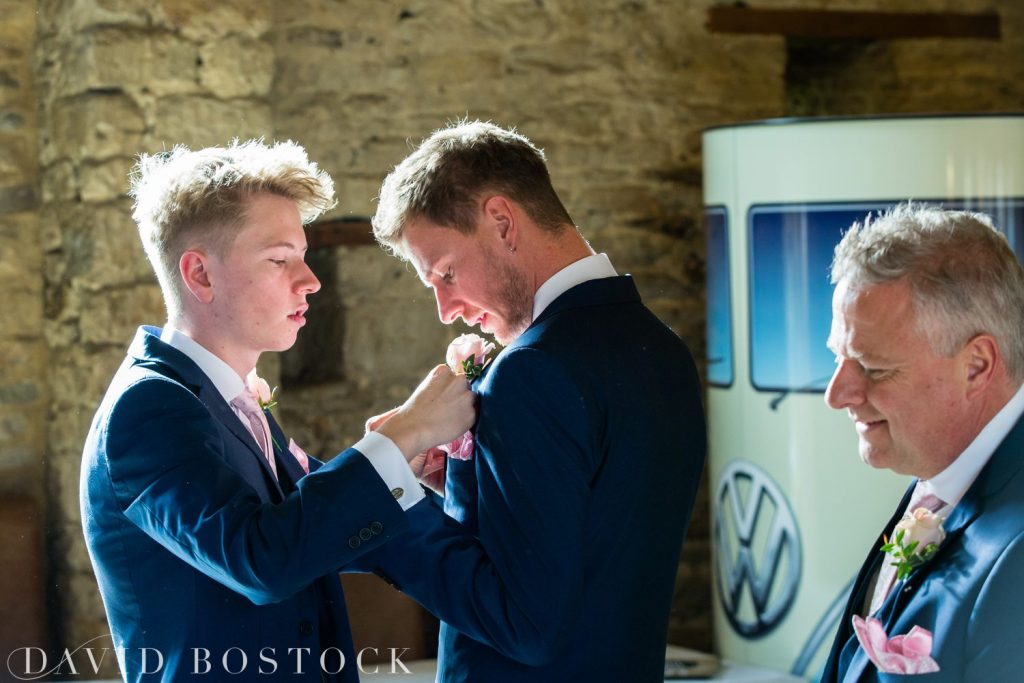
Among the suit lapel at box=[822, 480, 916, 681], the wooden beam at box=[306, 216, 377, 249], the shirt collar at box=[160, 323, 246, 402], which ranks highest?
the wooden beam at box=[306, 216, 377, 249]

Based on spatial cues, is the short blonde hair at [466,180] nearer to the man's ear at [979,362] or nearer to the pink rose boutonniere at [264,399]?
the pink rose boutonniere at [264,399]

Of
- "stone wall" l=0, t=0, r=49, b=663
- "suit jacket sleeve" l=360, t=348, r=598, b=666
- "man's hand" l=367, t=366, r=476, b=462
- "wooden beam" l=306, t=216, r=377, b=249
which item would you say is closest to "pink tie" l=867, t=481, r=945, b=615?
"suit jacket sleeve" l=360, t=348, r=598, b=666

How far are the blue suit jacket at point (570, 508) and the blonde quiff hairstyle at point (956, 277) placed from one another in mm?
314

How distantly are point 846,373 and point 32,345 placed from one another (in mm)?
3082

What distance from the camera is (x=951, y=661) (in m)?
1.50

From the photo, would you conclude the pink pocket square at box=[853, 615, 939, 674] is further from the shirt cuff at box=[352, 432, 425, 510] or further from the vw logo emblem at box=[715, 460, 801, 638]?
the vw logo emblem at box=[715, 460, 801, 638]

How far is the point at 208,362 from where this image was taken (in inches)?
73.7

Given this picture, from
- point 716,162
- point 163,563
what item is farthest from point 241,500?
point 716,162

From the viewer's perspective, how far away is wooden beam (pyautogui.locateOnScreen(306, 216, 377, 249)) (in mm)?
4344

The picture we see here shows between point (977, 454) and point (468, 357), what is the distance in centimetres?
74

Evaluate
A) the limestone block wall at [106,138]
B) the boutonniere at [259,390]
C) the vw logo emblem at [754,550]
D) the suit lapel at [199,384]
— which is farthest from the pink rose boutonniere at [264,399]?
the vw logo emblem at [754,550]

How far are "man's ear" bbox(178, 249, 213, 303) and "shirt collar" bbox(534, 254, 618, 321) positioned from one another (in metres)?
0.50

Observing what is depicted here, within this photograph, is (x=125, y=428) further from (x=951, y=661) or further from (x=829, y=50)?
(x=829, y=50)

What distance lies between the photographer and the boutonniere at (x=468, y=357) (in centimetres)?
192
